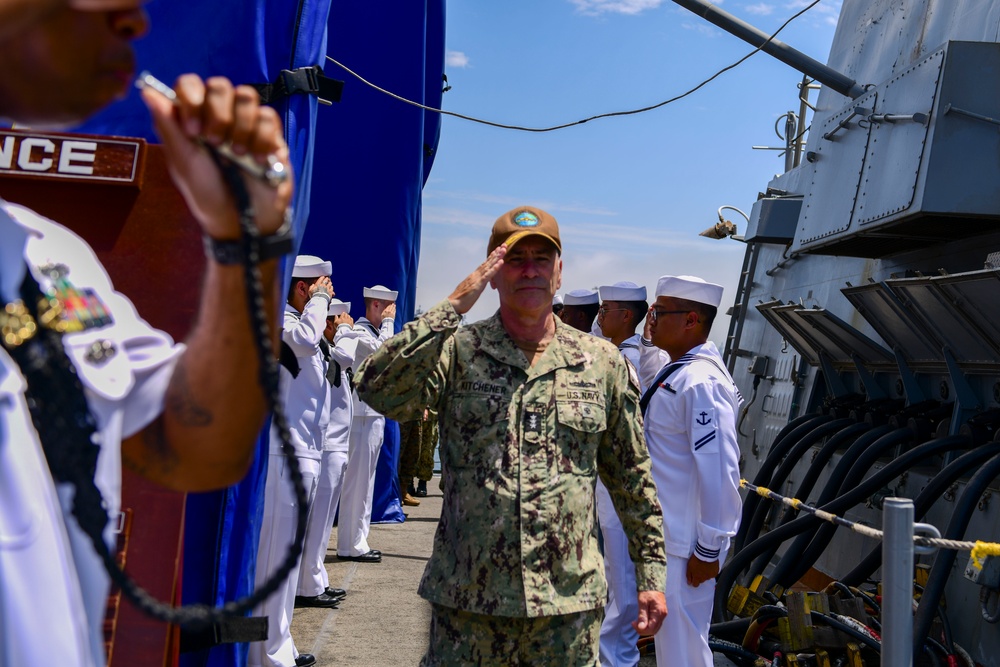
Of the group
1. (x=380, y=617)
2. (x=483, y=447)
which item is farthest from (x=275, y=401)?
(x=380, y=617)

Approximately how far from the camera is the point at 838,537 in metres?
6.35

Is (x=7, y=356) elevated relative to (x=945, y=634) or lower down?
elevated

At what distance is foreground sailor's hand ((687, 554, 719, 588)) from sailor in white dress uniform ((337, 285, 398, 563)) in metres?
3.49

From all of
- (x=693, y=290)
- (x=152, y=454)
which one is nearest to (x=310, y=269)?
(x=693, y=290)

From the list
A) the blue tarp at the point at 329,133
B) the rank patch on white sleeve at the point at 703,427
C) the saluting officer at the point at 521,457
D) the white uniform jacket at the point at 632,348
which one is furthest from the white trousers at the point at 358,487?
the saluting officer at the point at 521,457

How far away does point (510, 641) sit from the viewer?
101 inches

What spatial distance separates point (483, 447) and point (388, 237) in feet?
19.8

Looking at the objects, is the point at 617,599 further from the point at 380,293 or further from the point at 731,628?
the point at 380,293

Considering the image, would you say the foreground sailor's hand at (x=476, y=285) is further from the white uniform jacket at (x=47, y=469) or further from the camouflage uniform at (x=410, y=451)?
the camouflage uniform at (x=410, y=451)

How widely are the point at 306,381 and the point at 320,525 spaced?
106cm

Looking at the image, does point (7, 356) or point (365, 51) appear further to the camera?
point (365, 51)

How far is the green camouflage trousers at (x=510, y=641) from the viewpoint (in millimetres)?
2570

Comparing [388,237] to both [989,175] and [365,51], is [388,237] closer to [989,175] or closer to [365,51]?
[365,51]

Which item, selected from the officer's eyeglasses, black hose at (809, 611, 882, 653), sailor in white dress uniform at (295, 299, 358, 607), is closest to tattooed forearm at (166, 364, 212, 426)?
the officer's eyeglasses
